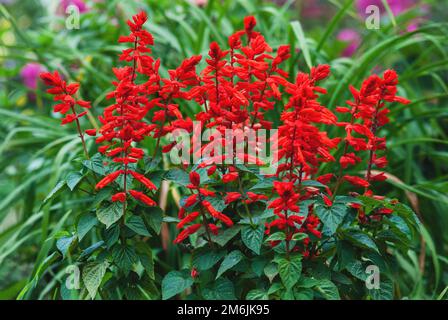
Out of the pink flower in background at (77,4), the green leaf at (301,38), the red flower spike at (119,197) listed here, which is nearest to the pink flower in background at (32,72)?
the pink flower in background at (77,4)

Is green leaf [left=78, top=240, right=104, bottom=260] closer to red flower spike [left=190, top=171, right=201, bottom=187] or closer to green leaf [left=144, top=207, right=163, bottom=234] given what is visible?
green leaf [left=144, top=207, right=163, bottom=234]

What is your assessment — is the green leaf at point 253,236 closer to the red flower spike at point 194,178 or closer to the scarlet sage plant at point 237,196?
the scarlet sage plant at point 237,196

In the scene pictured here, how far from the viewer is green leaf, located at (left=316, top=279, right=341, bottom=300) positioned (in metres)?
1.34

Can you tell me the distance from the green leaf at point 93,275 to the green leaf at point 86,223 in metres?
0.08

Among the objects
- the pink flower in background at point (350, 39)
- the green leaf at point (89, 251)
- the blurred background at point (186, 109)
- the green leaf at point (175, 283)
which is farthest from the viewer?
the pink flower in background at point (350, 39)

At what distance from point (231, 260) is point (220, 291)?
8 cm

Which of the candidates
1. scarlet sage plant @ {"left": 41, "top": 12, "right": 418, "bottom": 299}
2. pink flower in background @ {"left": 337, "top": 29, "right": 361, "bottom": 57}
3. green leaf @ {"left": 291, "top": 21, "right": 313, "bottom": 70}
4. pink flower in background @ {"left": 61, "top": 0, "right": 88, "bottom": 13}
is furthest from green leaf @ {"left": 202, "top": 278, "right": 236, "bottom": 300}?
pink flower in background @ {"left": 337, "top": 29, "right": 361, "bottom": 57}

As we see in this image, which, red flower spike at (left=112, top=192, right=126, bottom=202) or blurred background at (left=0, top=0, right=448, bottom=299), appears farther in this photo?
blurred background at (left=0, top=0, right=448, bottom=299)

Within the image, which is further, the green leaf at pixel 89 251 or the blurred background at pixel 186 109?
the blurred background at pixel 186 109

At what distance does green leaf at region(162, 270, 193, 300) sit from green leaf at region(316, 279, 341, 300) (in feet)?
0.96

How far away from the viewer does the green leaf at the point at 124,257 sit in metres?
1.44
